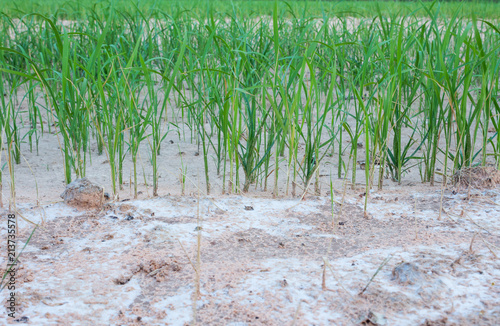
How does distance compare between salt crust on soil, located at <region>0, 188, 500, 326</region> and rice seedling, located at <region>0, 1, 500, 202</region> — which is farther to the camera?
rice seedling, located at <region>0, 1, 500, 202</region>

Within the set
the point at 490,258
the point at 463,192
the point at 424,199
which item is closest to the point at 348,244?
the point at 490,258

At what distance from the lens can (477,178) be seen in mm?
1600

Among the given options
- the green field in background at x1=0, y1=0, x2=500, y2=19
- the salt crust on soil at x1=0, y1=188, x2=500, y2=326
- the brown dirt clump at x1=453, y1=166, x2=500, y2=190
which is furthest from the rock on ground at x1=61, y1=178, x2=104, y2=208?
the brown dirt clump at x1=453, y1=166, x2=500, y2=190

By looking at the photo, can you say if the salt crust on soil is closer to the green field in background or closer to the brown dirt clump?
the brown dirt clump

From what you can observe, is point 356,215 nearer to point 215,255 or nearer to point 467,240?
point 467,240

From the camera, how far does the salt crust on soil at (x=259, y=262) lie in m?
0.94

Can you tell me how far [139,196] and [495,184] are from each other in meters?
1.26

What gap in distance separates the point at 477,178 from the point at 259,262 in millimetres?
902

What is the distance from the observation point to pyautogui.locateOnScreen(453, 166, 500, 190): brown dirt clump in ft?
5.24

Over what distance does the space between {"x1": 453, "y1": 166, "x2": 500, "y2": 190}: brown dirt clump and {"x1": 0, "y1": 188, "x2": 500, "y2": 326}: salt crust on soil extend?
0.05 m

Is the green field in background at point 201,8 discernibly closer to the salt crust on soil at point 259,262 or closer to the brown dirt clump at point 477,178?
the brown dirt clump at point 477,178

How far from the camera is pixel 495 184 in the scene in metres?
1.62

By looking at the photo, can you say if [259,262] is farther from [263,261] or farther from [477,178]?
[477,178]

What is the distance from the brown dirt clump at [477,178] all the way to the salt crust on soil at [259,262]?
5 cm
